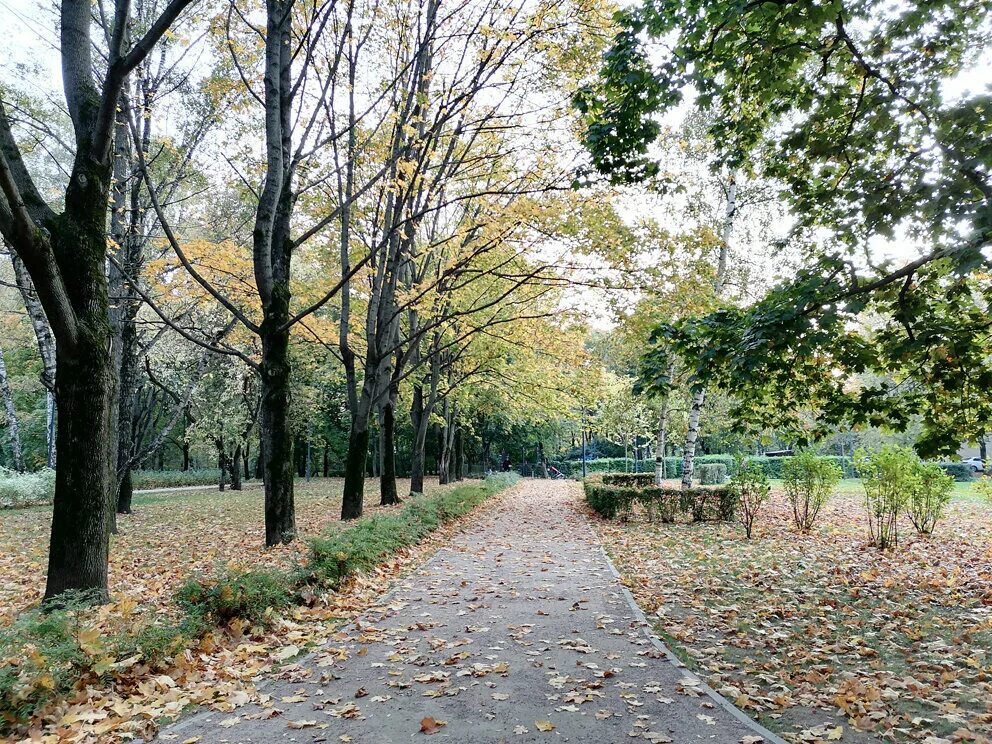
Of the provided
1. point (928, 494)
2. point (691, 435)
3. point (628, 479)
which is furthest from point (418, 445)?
point (928, 494)

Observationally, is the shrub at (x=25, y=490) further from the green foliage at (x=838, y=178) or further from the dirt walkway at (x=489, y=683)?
the green foliage at (x=838, y=178)

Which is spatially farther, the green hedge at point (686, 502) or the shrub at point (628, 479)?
the shrub at point (628, 479)

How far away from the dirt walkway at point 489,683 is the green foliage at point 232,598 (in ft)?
2.70

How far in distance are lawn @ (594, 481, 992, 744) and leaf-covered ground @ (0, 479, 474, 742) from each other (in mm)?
3545

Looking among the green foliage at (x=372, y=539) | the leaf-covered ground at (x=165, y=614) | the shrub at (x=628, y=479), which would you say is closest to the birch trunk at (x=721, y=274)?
the shrub at (x=628, y=479)

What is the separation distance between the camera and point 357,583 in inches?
309

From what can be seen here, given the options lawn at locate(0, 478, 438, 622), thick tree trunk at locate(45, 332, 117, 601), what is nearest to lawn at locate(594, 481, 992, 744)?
lawn at locate(0, 478, 438, 622)

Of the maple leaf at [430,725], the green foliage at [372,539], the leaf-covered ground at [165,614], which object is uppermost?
the green foliage at [372,539]

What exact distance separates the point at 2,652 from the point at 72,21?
5989 mm

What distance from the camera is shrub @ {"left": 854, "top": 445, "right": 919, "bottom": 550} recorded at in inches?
423

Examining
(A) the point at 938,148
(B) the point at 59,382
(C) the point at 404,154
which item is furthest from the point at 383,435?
(A) the point at 938,148

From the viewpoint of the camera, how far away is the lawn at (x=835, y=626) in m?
4.09

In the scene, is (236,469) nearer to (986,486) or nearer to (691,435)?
(691,435)

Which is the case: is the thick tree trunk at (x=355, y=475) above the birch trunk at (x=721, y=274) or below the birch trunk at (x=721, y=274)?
below
